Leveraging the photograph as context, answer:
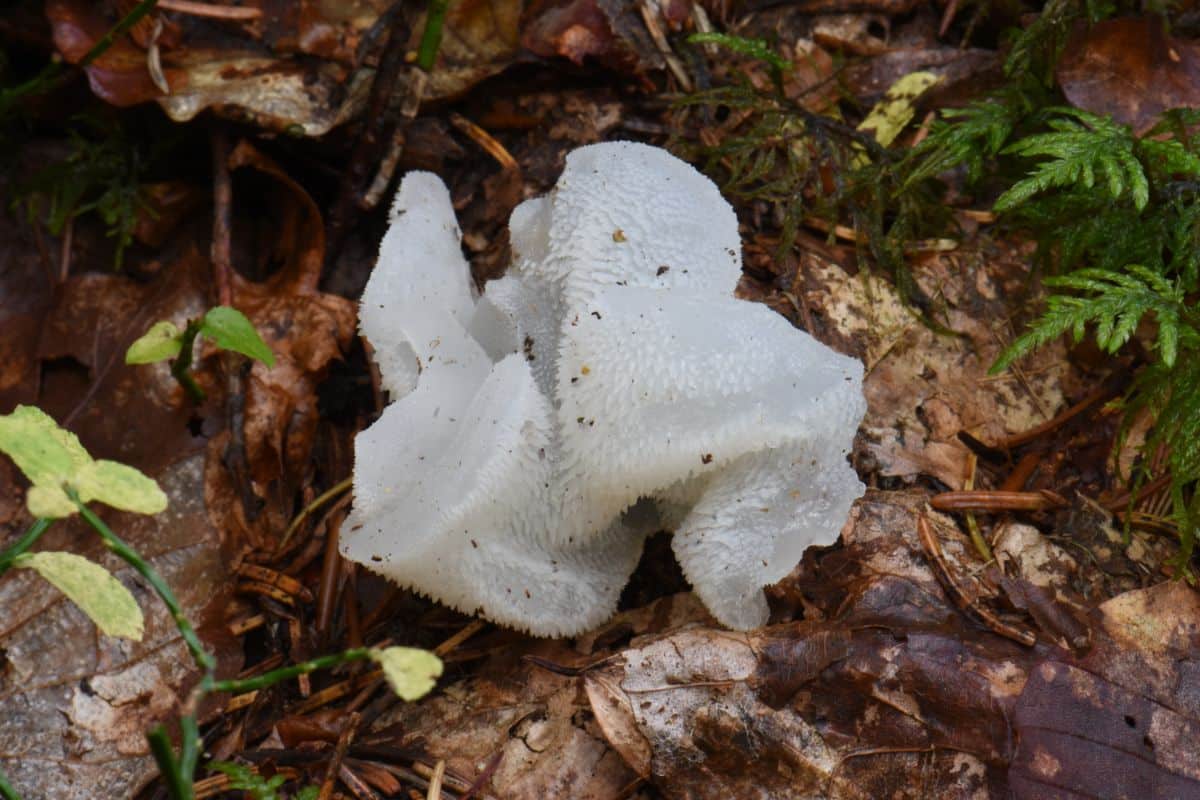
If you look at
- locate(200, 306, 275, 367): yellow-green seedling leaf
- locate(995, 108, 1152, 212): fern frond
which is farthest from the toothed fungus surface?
locate(995, 108, 1152, 212): fern frond

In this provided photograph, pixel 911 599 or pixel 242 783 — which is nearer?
pixel 242 783

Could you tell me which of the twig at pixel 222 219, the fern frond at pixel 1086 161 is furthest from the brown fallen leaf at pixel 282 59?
the fern frond at pixel 1086 161

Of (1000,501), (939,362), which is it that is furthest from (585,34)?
(1000,501)

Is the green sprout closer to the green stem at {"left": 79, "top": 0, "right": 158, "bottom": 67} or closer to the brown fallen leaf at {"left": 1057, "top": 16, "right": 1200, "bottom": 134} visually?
the green stem at {"left": 79, "top": 0, "right": 158, "bottom": 67}

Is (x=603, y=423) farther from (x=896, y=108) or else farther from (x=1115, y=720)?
(x=896, y=108)

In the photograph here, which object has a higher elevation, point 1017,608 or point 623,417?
point 623,417

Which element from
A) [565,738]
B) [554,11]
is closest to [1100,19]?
[554,11]

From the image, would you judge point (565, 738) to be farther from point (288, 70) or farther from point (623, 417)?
point (288, 70)

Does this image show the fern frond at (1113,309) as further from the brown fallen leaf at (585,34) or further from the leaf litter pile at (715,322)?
the brown fallen leaf at (585,34)
